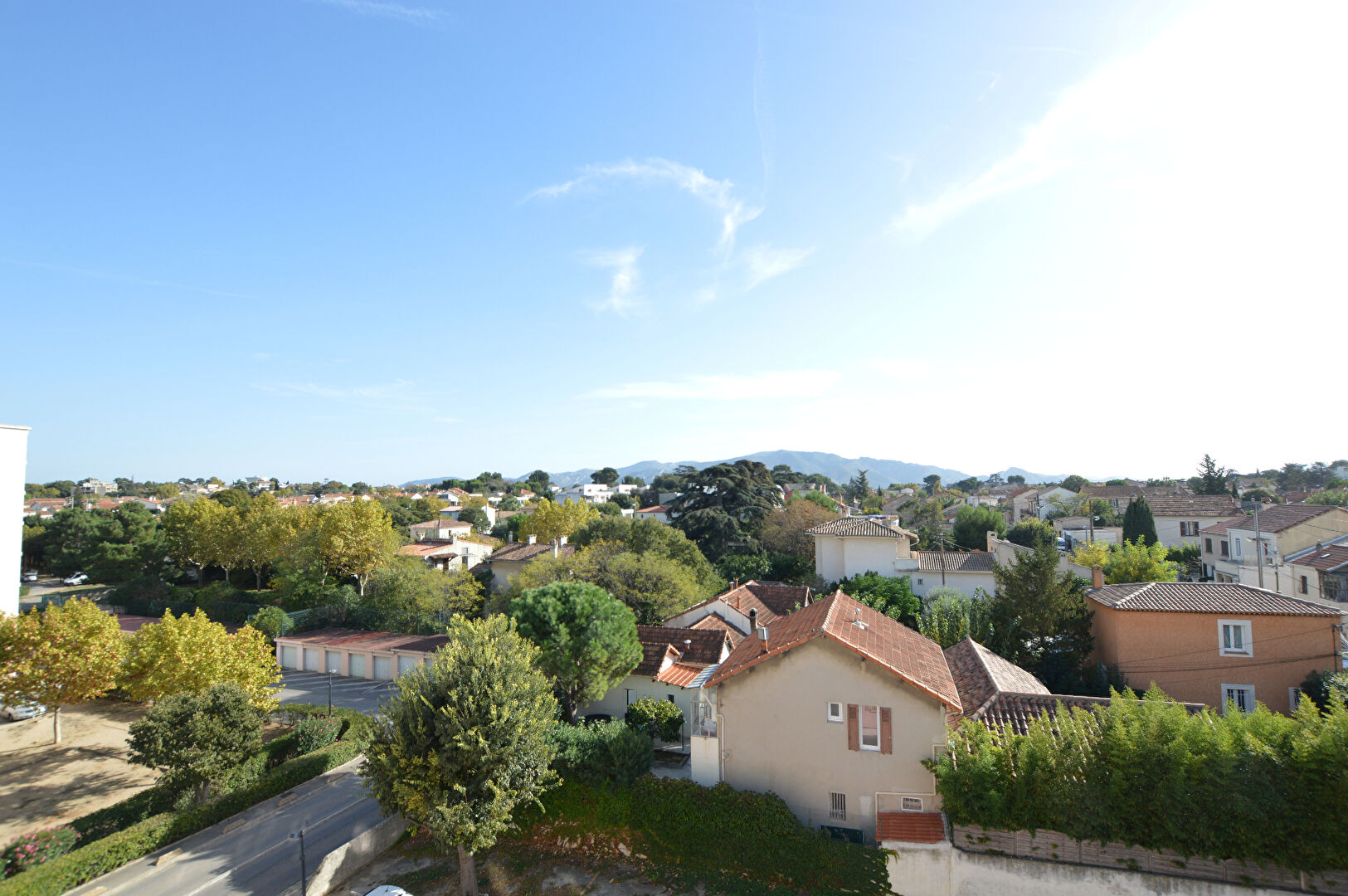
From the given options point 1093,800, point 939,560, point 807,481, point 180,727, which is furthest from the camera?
point 807,481

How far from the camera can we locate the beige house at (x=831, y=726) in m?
16.7

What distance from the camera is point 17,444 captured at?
108ft

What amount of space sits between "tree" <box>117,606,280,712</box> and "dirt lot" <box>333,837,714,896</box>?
10369 millimetres

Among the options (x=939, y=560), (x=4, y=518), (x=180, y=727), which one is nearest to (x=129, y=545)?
(x=4, y=518)

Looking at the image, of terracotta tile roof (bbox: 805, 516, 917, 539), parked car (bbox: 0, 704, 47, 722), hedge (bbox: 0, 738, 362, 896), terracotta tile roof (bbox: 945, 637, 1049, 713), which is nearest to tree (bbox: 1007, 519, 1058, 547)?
terracotta tile roof (bbox: 805, 516, 917, 539)

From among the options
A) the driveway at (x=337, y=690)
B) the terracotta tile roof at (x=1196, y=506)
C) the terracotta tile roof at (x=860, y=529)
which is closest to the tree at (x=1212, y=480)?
the terracotta tile roof at (x=1196, y=506)

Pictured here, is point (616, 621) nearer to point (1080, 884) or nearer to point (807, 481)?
point (1080, 884)

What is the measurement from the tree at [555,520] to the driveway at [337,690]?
22435 millimetres

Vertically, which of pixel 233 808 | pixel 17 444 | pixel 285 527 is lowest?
pixel 233 808

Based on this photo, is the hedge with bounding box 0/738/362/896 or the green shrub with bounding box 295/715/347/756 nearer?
the hedge with bounding box 0/738/362/896

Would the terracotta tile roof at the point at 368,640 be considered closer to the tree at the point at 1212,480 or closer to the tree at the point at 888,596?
the tree at the point at 888,596

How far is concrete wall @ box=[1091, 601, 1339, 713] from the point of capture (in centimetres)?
2320

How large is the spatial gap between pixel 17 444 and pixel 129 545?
3367 centimetres

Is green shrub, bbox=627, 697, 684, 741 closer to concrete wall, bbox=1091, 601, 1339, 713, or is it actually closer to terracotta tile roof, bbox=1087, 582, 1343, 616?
concrete wall, bbox=1091, 601, 1339, 713
